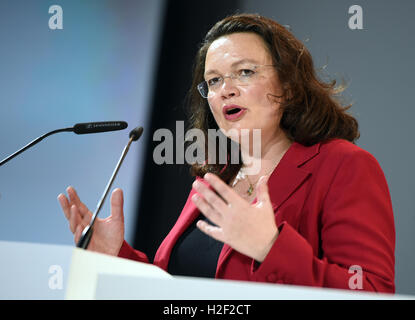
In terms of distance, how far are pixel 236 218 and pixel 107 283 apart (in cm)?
36

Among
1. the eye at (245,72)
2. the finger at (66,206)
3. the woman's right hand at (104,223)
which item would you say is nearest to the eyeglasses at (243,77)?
the eye at (245,72)

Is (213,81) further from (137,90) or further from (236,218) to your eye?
(137,90)

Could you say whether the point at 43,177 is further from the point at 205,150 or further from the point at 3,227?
the point at 205,150

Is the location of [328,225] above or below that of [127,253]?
above

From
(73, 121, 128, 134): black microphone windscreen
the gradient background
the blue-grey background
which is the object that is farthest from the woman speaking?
the blue-grey background

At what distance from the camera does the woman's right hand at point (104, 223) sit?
1.31 m

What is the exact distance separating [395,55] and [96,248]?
157 centimetres

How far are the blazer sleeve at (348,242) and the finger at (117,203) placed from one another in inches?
19.7

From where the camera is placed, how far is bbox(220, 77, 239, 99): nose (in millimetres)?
1344

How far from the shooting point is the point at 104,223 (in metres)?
1.36

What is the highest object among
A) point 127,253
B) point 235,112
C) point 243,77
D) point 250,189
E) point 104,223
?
point 243,77

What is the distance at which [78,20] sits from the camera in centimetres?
239

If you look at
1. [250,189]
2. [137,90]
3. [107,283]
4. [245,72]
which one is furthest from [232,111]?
[137,90]

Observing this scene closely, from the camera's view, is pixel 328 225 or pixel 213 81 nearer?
pixel 328 225
